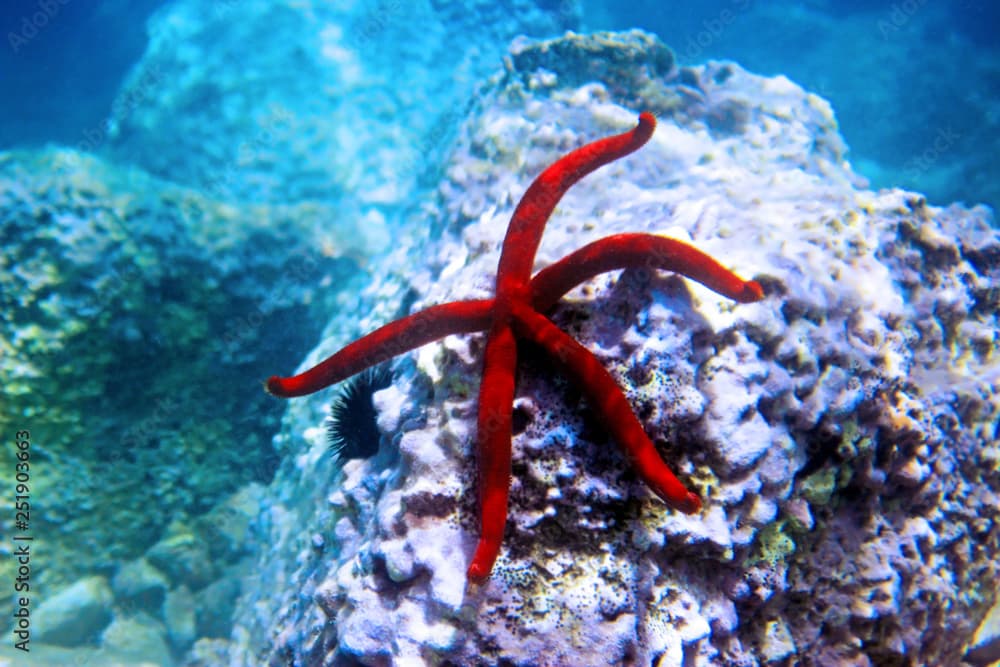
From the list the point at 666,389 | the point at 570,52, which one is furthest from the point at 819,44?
the point at 666,389

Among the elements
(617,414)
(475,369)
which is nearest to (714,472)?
(617,414)

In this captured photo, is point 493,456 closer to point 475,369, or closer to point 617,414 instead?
point 617,414

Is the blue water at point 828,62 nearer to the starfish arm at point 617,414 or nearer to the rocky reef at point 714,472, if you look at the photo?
the rocky reef at point 714,472

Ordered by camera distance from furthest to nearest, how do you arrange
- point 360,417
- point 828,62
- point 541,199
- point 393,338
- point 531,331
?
point 828,62 < point 360,417 < point 541,199 < point 393,338 < point 531,331

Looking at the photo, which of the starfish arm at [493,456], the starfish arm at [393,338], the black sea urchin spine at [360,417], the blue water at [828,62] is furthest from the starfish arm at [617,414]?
the blue water at [828,62]

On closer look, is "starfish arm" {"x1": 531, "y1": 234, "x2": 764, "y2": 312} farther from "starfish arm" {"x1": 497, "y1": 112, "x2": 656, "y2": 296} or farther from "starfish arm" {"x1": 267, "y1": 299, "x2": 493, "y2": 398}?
"starfish arm" {"x1": 267, "y1": 299, "x2": 493, "y2": 398}

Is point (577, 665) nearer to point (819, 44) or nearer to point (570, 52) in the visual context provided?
point (570, 52)
